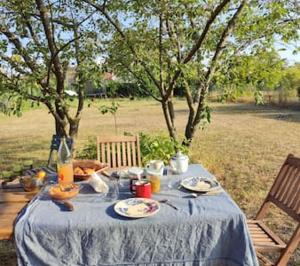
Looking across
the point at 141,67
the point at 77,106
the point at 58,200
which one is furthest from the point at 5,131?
the point at 58,200

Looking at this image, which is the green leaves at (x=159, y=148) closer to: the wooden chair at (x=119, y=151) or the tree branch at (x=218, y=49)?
the tree branch at (x=218, y=49)

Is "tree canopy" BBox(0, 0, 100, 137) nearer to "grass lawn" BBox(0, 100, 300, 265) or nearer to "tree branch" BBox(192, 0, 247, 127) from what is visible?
"grass lawn" BBox(0, 100, 300, 265)

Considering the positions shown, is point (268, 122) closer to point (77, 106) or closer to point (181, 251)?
point (77, 106)

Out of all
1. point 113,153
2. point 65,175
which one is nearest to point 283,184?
point 65,175

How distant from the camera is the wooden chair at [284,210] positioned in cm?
242

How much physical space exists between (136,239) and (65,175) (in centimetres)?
79

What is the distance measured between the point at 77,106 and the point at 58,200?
3.53m

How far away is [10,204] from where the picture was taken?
7.93 ft

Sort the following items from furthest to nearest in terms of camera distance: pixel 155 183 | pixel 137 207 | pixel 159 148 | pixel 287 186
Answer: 1. pixel 159 148
2. pixel 287 186
3. pixel 155 183
4. pixel 137 207

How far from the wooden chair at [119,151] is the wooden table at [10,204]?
3.64 ft

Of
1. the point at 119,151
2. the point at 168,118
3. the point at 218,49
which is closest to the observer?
the point at 119,151

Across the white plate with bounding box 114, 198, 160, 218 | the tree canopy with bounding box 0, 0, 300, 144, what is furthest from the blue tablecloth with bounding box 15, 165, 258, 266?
the tree canopy with bounding box 0, 0, 300, 144

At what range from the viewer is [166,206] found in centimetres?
224

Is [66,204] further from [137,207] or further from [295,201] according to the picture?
[295,201]
